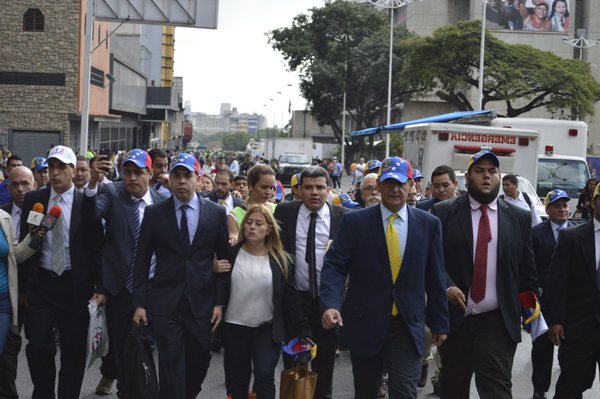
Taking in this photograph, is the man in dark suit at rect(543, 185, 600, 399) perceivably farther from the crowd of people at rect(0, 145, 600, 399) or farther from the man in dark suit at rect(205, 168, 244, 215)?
the man in dark suit at rect(205, 168, 244, 215)

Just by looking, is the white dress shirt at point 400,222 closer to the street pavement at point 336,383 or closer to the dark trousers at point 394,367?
the dark trousers at point 394,367

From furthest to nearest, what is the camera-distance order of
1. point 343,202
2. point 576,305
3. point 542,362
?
point 343,202, point 542,362, point 576,305

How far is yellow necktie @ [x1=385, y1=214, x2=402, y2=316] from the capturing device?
621cm

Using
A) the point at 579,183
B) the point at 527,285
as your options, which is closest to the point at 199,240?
the point at 527,285

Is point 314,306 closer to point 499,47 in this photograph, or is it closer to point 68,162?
point 68,162

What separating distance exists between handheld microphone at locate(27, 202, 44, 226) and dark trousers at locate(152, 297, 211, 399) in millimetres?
1076

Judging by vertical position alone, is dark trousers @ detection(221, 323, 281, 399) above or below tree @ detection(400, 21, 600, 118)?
below

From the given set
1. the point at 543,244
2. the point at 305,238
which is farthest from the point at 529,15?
the point at 305,238

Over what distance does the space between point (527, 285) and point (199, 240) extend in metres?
2.28

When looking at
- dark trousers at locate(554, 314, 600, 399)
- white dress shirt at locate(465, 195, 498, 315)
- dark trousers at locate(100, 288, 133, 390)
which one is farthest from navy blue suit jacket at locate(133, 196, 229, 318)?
dark trousers at locate(554, 314, 600, 399)

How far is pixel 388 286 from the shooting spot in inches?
244

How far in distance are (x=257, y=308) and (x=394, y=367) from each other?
106 cm

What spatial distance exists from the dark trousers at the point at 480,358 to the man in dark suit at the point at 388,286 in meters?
0.37

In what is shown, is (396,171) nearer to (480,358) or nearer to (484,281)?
(484,281)
